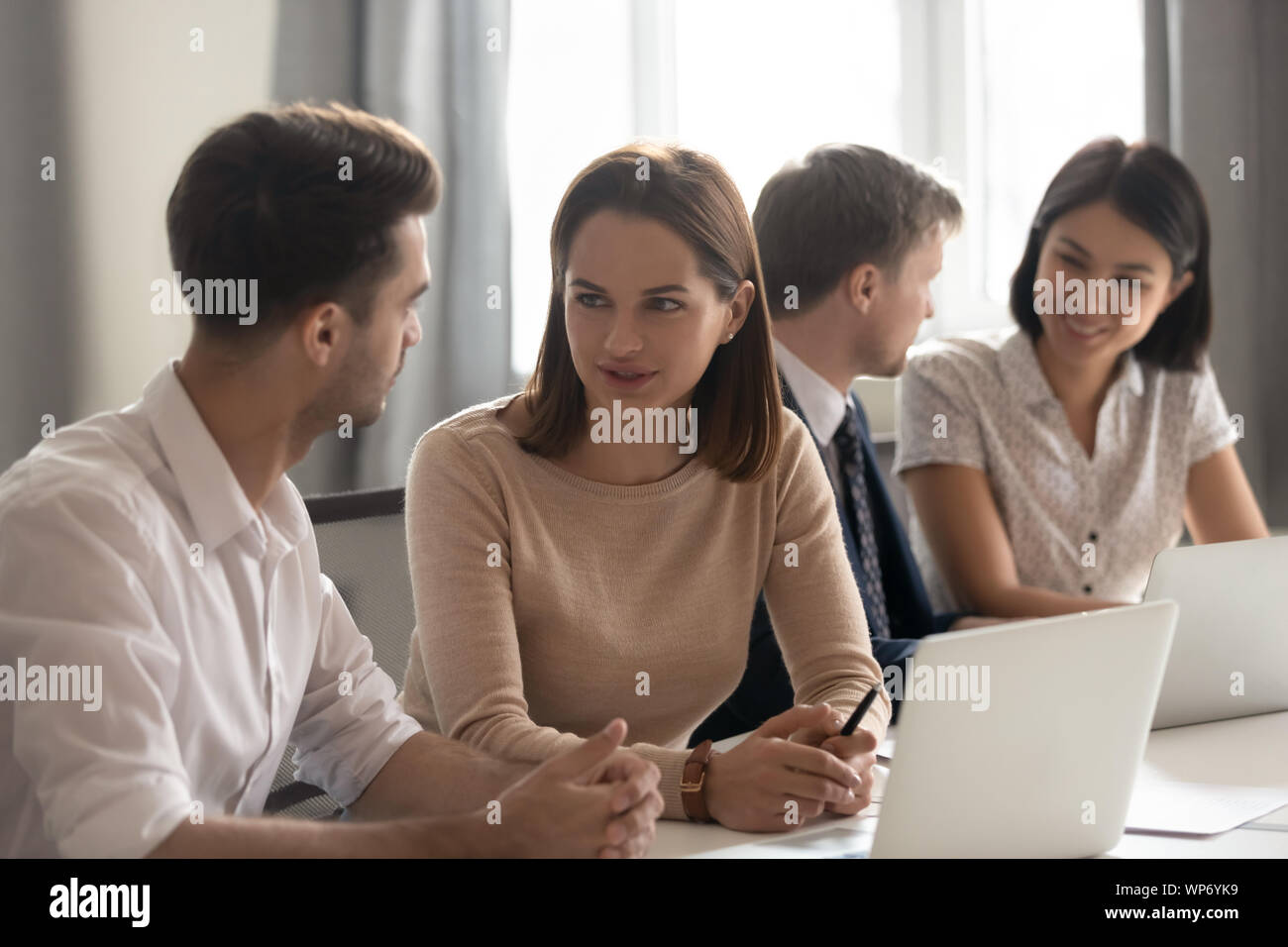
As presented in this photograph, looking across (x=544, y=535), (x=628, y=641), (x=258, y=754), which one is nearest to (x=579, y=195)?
(x=544, y=535)

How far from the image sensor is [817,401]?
197 cm

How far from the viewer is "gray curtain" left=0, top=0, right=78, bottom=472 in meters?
2.00

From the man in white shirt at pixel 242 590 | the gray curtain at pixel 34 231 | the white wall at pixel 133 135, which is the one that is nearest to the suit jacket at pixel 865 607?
the man in white shirt at pixel 242 590

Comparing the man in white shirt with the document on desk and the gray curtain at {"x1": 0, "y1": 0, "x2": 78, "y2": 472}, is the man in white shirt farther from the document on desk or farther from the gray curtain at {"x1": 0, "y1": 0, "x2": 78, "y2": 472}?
the gray curtain at {"x1": 0, "y1": 0, "x2": 78, "y2": 472}

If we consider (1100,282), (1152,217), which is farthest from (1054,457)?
(1152,217)

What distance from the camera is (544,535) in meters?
1.47

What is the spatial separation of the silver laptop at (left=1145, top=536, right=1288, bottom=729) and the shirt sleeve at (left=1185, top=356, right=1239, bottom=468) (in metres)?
0.91

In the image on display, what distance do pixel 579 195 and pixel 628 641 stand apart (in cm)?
53

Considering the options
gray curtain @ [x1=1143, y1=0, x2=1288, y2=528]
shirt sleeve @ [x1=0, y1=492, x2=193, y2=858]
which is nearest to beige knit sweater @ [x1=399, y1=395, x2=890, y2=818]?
shirt sleeve @ [x1=0, y1=492, x2=193, y2=858]

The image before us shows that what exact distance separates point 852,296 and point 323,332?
3.50 feet

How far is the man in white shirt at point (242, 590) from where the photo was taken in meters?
0.93

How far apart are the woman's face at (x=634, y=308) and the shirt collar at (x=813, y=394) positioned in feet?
1.52

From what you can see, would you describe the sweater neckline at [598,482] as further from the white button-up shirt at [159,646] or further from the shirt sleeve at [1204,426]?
the shirt sleeve at [1204,426]

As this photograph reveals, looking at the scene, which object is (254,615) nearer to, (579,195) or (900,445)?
(579,195)
